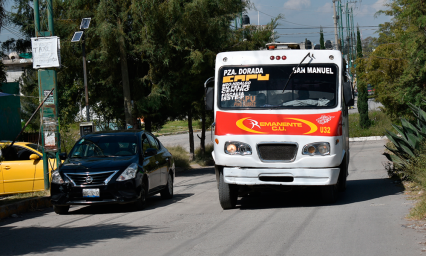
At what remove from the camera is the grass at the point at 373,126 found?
1631 inches

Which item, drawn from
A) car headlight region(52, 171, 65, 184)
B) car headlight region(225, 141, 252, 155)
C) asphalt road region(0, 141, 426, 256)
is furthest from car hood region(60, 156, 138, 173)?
car headlight region(225, 141, 252, 155)

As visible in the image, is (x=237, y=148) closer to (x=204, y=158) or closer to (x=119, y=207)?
(x=119, y=207)

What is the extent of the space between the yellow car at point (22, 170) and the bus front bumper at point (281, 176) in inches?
226

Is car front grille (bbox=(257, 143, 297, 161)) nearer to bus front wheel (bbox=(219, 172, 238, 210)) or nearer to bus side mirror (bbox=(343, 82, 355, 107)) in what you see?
bus front wheel (bbox=(219, 172, 238, 210))

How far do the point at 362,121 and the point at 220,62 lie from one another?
36.8 metres

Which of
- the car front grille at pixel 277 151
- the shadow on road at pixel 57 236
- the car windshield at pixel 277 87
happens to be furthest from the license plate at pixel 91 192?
the car front grille at pixel 277 151

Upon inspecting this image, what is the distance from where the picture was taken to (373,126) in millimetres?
44969

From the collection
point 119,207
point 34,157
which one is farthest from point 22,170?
point 119,207

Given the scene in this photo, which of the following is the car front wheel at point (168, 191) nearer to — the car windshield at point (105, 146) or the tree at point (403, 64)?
the car windshield at point (105, 146)

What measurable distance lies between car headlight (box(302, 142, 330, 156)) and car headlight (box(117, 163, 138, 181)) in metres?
3.35

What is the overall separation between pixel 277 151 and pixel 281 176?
0.45 meters

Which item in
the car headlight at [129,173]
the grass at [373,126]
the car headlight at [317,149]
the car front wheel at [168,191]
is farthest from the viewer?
the grass at [373,126]

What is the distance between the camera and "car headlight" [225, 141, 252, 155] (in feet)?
30.5

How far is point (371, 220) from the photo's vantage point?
797 centimetres
